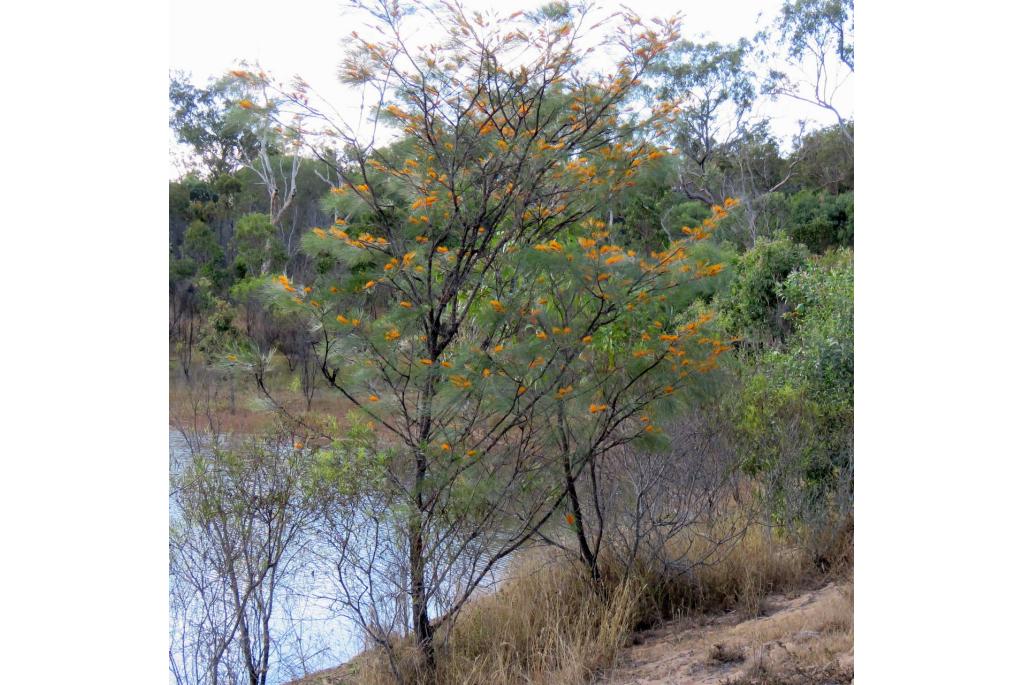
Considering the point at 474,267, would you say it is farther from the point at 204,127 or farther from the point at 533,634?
the point at 204,127

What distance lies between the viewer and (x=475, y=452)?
2748 mm

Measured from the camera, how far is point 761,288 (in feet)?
19.8

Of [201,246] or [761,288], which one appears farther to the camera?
[201,246]

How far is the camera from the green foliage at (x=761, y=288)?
19.6 ft

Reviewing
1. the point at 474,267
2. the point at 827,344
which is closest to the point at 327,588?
the point at 474,267

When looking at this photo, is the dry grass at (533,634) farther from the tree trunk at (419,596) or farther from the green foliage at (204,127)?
the green foliage at (204,127)

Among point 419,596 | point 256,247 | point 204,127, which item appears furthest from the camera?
point 256,247

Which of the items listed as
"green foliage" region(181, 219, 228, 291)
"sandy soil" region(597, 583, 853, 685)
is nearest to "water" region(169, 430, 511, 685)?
"sandy soil" region(597, 583, 853, 685)

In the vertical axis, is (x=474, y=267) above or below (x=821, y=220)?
below

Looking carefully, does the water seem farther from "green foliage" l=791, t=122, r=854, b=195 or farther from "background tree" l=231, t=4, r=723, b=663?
"green foliage" l=791, t=122, r=854, b=195

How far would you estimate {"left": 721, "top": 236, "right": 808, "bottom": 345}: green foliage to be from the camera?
598cm
